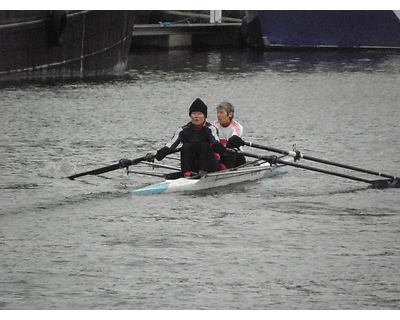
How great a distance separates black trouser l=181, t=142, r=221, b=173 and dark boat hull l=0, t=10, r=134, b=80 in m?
20.0

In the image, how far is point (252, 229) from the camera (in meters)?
14.4

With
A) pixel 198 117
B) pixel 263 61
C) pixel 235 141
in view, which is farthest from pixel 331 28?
pixel 198 117

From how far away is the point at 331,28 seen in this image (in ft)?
187

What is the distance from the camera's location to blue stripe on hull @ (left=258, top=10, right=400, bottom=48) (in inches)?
2212

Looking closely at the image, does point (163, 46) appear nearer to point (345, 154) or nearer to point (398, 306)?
point (345, 154)

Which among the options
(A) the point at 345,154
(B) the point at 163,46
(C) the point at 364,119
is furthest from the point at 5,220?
(B) the point at 163,46

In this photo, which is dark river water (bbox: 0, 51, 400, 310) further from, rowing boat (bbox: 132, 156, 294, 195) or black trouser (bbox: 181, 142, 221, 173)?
black trouser (bbox: 181, 142, 221, 173)

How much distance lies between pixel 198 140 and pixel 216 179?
39.4 inches

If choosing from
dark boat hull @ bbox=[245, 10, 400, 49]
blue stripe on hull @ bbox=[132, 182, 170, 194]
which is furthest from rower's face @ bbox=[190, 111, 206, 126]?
dark boat hull @ bbox=[245, 10, 400, 49]

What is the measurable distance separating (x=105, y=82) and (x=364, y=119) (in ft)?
45.8

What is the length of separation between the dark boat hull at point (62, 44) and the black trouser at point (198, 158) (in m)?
20.0

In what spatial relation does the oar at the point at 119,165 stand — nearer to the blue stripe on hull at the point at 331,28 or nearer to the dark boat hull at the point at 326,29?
the dark boat hull at the point at 326,29

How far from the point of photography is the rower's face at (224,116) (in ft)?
56.3

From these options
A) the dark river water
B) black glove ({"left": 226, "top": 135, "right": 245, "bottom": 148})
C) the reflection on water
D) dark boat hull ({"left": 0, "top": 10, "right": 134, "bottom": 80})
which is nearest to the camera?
the dark river water
